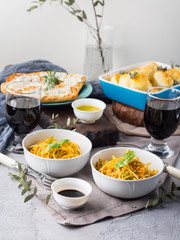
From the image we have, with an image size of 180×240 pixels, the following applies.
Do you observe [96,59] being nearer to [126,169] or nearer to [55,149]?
[55,149]

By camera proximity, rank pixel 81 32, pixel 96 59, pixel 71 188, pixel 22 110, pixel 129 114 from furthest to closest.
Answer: pixel 81 32 < pixel 96 59 < pixel 129 114 < pixel 22 110 < pixel 71 188

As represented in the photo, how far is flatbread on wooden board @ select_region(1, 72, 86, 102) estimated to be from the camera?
2.07 meters

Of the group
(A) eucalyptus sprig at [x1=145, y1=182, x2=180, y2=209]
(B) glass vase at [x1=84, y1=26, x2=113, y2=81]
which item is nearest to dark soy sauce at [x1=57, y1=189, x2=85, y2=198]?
(A) eucalyptus sprig at [x1=145, y1=182, x2=180, y2=209]

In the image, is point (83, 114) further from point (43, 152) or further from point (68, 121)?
point (43, 152)

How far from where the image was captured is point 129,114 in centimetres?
215

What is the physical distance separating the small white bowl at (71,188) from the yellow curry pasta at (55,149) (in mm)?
158

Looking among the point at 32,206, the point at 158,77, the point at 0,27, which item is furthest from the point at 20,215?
the point at 0,27

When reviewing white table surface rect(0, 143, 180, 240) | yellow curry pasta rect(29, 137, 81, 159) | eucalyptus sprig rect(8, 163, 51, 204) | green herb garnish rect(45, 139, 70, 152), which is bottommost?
white table surface rect(0, 143, 180, 240)

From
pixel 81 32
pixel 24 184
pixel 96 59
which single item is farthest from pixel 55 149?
pixel 81 32

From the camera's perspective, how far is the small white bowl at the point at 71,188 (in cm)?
133

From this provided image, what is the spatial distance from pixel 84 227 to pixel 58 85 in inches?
41.6

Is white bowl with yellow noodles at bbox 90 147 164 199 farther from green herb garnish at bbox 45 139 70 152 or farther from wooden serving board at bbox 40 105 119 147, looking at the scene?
wooden serving board at bbox 40 105 119 147

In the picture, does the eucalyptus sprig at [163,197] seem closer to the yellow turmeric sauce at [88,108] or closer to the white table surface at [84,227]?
the white table surface at [84,227]

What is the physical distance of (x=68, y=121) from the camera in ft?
6.30
